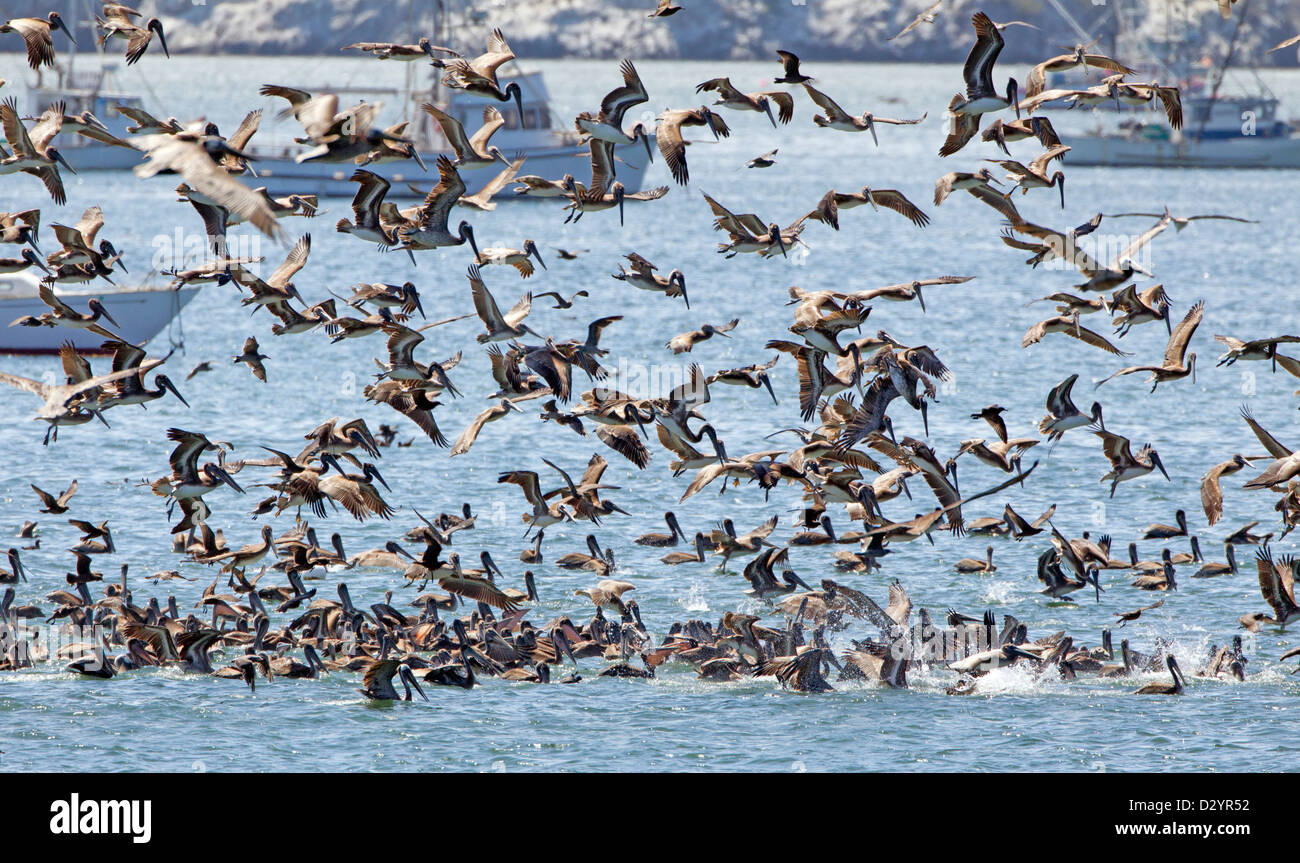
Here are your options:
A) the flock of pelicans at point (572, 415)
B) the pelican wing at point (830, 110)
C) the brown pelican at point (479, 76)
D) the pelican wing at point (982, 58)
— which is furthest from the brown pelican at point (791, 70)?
the brown pelican at point (479, 76)

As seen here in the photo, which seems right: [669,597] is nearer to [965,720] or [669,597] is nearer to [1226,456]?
[965,720]

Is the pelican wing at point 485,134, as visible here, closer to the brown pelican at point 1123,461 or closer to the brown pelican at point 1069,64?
the brown pelican at point 1069,64

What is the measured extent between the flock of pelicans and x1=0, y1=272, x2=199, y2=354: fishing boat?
26.7 m

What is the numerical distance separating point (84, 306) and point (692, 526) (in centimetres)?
2519

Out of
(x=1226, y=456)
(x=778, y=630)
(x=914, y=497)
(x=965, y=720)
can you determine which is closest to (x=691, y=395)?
(x=778, y=630)

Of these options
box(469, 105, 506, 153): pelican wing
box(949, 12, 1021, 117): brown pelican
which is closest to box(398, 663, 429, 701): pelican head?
box(469, 105, 506, 153): pelican wing

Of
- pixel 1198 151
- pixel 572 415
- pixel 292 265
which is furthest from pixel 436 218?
pixel 1198 151

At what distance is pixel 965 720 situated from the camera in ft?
74.5

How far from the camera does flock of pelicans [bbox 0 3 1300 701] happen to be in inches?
846

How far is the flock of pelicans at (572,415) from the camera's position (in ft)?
70.5

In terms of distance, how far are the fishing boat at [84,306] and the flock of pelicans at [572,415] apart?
26.7m

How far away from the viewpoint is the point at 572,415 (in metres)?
22.7

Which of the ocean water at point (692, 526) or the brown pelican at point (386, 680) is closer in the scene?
the ocean water at point (692, 526)

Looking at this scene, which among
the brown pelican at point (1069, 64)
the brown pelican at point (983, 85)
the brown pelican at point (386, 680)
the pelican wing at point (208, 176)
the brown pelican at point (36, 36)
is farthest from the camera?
the brown pelican at point (386, 680)
